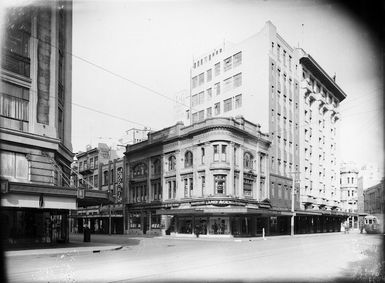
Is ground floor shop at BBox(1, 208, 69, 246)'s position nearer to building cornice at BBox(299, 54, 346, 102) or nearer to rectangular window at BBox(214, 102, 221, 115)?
rectangular window at BBox(214, 102, 221, 115)

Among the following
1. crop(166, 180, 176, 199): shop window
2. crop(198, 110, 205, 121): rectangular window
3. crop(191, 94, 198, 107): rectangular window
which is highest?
crop(191, 94, 198, 107): rectangular window

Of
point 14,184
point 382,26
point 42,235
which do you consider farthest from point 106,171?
point 382,26

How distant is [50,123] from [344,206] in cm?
7028

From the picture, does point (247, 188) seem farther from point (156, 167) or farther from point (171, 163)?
point (156, 167)

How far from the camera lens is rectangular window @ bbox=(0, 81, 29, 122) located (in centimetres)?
1909

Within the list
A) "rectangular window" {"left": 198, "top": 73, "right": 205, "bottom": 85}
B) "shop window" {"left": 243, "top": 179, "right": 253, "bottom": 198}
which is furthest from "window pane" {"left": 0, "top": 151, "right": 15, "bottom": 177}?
"rectangular window" {"left": 198, "top": 73, "right": 205, "bottom": 85}

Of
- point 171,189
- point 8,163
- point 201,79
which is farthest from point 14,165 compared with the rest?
point 201,79

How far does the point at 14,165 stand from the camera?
64.7 ft

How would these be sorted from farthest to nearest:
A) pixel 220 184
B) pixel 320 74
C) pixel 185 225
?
pixel 320 74, pixel 185 225, pixel 220 184

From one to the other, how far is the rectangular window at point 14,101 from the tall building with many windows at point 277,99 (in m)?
24.5

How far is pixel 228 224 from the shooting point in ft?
124

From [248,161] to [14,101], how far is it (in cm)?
2796

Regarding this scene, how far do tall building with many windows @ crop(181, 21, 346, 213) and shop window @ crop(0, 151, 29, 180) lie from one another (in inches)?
1020

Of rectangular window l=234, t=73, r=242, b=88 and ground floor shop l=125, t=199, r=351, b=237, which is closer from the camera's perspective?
ground floor shop l=125, t=199, r=351, b=237
